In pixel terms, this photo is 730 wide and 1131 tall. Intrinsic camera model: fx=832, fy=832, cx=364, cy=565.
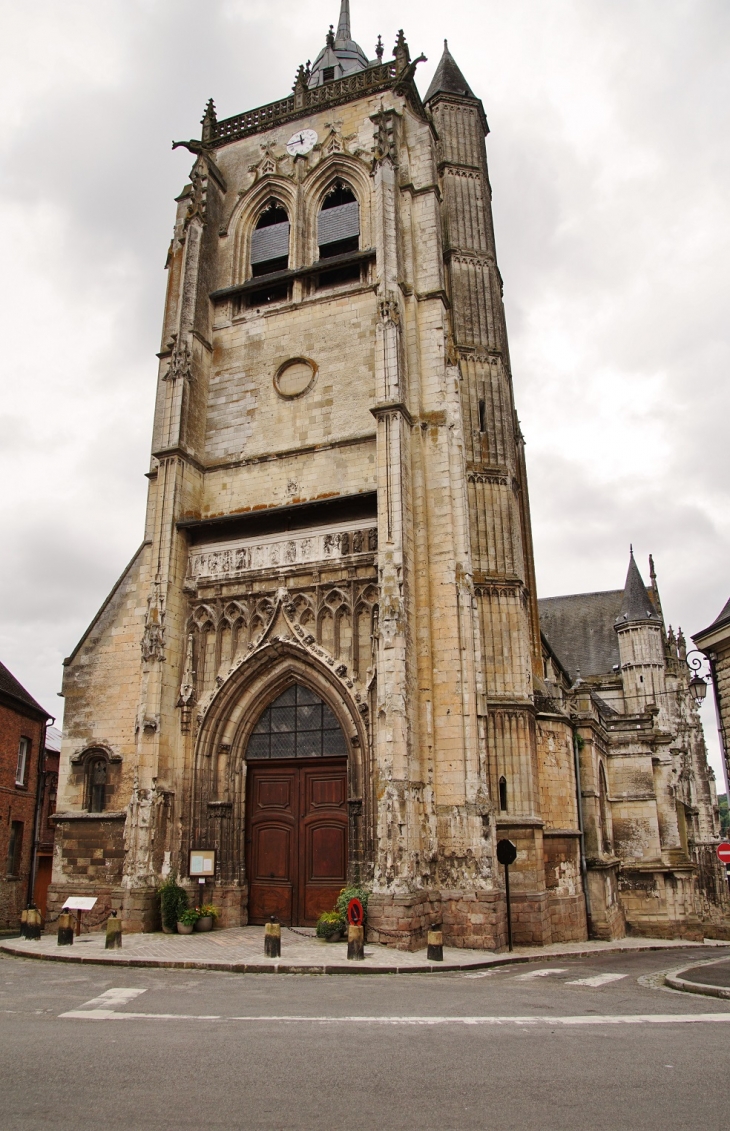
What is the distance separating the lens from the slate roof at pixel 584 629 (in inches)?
1571

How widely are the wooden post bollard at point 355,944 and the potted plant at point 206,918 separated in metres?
4.27

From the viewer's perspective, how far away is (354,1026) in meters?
6.87

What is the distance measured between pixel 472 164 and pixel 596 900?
18.6 metres

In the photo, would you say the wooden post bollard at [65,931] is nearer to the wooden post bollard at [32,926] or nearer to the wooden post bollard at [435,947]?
the wooden post bollard at [32,926]

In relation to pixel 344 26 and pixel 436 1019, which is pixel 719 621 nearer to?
pixel 436 1019

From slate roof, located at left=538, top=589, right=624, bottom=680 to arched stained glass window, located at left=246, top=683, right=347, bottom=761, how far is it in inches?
954

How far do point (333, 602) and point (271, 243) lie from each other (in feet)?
33.8

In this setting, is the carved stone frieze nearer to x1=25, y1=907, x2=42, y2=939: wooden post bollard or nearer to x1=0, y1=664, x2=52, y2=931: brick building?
x1=25, y1=907, x2=42, y2=939: wooden post bollard

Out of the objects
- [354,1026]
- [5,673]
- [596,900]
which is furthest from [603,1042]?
[5,673]

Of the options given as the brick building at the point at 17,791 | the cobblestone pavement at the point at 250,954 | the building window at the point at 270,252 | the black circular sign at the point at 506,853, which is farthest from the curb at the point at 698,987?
the brick building at the point at 17,791

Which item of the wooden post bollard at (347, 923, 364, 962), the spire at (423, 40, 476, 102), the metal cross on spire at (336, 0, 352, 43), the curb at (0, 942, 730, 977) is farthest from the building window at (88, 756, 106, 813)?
the metal cross on spire at (336, 0, 352, 43)

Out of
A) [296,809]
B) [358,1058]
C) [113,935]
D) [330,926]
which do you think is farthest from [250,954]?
[358,1058]

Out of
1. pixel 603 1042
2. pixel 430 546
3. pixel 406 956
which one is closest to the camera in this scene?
pixel 603 1042

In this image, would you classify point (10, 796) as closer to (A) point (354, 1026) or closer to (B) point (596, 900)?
(B) point (596, 900)
